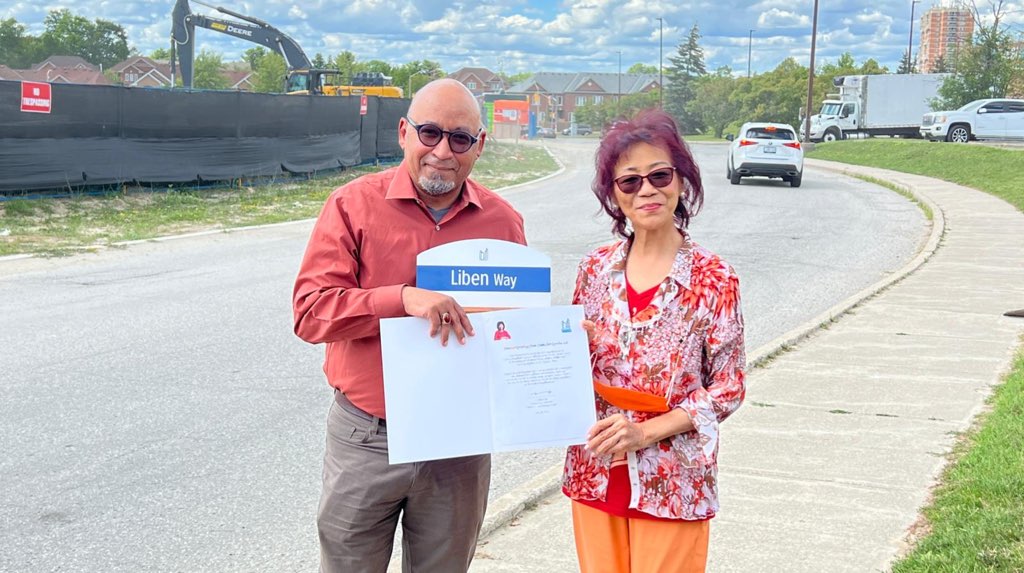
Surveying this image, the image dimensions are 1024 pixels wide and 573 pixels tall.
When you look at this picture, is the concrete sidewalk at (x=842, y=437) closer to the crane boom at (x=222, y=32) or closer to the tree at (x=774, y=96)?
the crane boom at (x=222, y=32)

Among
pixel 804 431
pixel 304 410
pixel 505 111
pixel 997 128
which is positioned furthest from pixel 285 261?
pixel 505 111

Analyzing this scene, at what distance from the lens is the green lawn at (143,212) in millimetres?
14719

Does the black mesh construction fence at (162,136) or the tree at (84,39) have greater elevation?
the tree at (84,39)

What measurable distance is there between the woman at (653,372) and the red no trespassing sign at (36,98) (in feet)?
50.9

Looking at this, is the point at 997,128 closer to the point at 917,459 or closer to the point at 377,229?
the point at 917,459

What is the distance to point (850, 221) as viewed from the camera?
1988 cm

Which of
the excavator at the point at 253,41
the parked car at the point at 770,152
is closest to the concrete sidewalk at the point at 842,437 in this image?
the parked car at the point at 770,152

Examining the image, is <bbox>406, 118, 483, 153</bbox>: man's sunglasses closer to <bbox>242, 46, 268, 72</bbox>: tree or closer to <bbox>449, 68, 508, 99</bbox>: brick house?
<bbox>242, 46, 268, 72</bbox>: tree

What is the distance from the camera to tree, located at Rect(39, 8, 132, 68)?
130625mm

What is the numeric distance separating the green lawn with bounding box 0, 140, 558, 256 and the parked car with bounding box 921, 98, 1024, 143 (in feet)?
87.2

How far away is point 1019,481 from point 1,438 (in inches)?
205

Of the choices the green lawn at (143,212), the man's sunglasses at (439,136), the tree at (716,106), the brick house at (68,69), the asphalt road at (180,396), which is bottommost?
the asphalt road at (180,396)

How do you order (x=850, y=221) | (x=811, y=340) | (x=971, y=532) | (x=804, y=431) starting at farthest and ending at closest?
1. (x=850, y=221)
2. (x=811, y=340)
3. (x=804, y=431)
4. (x=971, y=532)

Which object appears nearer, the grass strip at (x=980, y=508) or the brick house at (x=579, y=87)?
the grass strip at (x=980, y=508)
